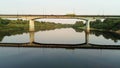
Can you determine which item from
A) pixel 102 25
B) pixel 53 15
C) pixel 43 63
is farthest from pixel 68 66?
pixel 102 25

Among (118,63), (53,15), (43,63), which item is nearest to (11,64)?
(43,63)

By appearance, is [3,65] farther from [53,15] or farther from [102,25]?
[102,25]

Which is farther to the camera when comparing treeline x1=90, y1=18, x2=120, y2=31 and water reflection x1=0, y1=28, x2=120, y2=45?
treeline x1=90, y1=18, x2=120, y2=31

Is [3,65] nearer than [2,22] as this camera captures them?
Yes

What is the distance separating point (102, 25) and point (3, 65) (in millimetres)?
79573

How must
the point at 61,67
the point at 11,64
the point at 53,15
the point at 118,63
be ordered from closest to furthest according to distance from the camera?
the point at 61,67
the point at 11,64
the point at 118,63
the point at 53,15

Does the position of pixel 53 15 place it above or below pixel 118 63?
above

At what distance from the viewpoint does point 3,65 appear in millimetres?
20297

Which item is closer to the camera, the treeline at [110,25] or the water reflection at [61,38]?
the water reflection at [61,38]

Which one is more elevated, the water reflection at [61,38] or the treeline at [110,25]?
the treeline at [110,25]

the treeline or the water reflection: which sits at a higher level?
the treeline

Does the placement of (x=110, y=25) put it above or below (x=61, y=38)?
above

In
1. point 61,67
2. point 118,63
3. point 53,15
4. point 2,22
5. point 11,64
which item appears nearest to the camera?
point 61,67

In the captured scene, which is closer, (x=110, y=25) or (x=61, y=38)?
(x=61, y=38)
